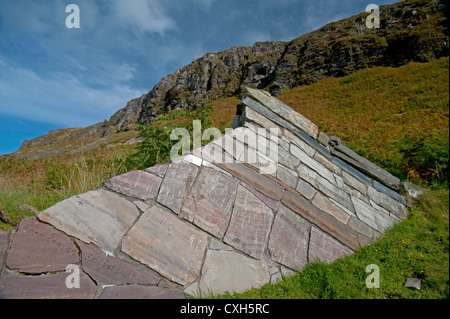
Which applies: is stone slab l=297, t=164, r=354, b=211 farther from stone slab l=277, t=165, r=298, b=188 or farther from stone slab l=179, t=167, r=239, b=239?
stone slab l=179, t=167, r=239, b=239

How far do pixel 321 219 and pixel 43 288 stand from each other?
315 cm

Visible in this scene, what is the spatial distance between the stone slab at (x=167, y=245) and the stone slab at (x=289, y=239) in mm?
887

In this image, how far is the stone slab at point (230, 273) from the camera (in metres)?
2.03

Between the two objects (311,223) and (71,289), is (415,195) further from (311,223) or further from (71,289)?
(71,289)

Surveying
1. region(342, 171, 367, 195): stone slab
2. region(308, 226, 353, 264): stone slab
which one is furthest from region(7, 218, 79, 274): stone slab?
region(342, 171, 367, 195): stone slab

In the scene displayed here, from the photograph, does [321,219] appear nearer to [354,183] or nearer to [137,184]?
[354,183]

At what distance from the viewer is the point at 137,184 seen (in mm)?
2277

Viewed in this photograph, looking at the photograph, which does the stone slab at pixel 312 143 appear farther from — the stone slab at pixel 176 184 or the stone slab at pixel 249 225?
the stone slab at pixel 176 184

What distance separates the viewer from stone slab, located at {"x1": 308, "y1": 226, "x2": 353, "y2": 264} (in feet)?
8.29

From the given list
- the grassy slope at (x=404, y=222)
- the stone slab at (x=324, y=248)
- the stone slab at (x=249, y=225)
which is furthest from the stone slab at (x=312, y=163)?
the stone slab at (x=249, y=225)

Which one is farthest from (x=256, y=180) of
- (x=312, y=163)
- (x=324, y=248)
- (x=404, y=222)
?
(x=404, y=222)

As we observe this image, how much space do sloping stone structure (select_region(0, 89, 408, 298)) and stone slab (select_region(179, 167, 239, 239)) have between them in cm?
1
